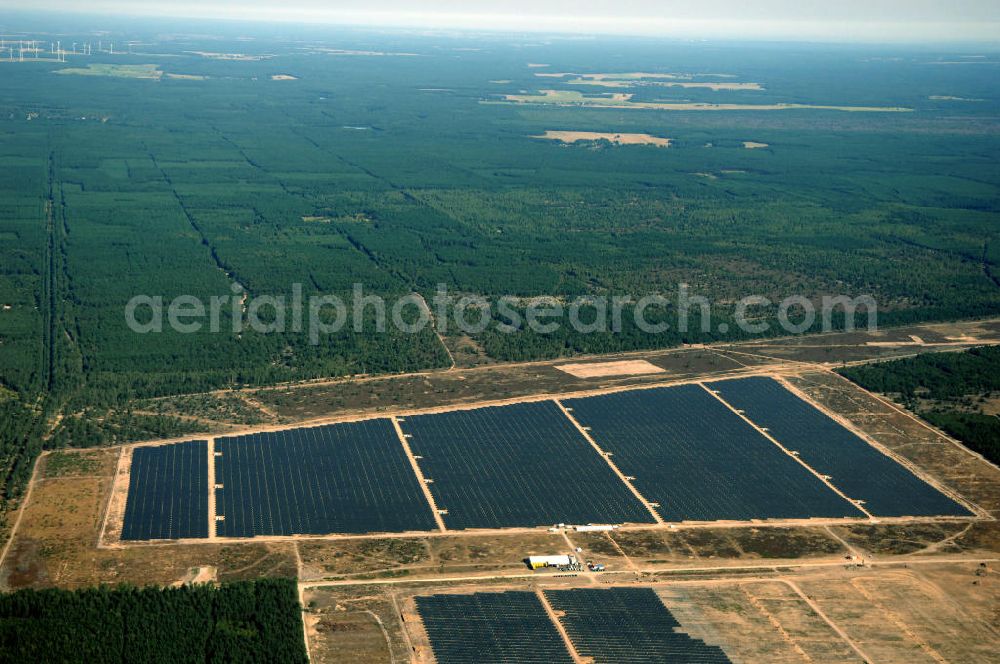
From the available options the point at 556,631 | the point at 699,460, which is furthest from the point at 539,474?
the point at 556,631

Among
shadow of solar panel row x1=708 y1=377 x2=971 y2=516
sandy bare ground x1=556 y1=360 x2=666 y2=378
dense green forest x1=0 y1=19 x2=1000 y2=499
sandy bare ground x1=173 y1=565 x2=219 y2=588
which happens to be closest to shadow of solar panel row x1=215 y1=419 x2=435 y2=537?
sandy bare ground x1=173 y1=565 x2=219 y2=588

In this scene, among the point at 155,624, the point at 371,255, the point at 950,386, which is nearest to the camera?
the point at 155,624

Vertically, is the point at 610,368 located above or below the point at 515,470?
above

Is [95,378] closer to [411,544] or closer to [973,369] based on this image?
[411,544]

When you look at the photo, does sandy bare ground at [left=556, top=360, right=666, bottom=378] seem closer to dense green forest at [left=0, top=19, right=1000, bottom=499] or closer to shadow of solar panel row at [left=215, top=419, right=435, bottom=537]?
dense green forest at [left=0, top=19, right=1000, bottom=499]

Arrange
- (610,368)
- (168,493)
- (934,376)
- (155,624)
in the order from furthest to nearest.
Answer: (934,376) → (610,368) → (168,493) → (155,624)

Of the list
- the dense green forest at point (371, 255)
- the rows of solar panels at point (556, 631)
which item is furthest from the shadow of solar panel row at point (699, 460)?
the dense green forest at point (371, 255)

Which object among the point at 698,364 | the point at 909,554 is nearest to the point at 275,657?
the point at 909,554

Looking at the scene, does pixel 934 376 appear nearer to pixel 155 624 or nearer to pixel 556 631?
pixel 556 631
